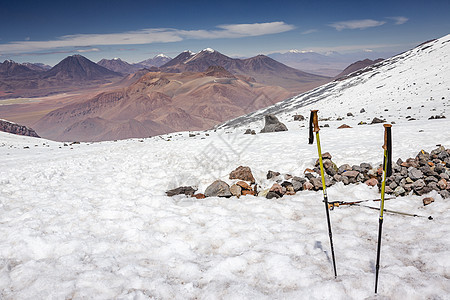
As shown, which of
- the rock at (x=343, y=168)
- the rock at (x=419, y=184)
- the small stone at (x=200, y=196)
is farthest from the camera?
the rock at (x=343, y=168)

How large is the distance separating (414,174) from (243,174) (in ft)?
19.0

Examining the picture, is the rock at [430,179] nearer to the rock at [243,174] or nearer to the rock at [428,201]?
the rock at [428,201]

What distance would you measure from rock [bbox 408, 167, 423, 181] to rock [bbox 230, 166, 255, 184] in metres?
5.27

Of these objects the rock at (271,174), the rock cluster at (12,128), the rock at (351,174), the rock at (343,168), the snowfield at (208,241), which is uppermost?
the rock cluster at (12,128)

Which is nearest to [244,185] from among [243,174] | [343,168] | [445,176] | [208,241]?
[243,174]

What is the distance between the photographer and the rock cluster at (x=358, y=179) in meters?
7.43

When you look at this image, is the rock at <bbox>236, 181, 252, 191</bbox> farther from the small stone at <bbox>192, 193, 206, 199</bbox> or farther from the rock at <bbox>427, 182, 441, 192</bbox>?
the rock at <bbox>427, 182, 441, 192</bbox>

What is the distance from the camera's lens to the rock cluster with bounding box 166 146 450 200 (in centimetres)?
743

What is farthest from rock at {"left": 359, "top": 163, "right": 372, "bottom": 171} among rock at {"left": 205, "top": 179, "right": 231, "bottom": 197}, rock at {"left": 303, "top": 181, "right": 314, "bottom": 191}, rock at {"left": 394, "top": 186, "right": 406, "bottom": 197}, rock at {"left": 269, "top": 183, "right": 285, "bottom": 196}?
rock at {"left": 205, "top": 179, "right": 231, "bottom": 197}

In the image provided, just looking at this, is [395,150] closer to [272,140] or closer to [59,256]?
[272,140]

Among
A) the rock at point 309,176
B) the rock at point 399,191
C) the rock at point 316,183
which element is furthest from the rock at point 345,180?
the rock at point 399,191

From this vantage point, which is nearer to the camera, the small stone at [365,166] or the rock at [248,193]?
the rock at [248,193]

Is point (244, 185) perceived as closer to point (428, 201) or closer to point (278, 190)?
point (278, 190)

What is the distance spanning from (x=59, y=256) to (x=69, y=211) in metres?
2.45
